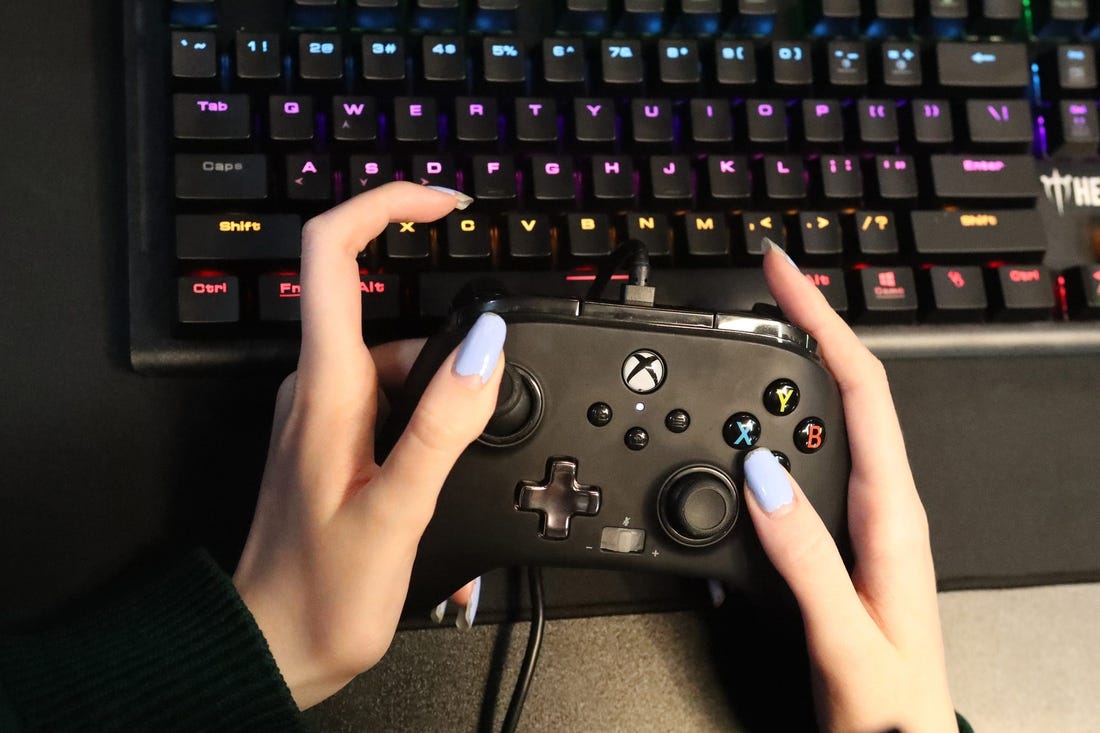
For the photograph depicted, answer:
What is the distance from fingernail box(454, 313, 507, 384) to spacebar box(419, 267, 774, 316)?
4.2 inches

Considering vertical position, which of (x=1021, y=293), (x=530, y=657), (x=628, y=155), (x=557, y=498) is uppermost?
(x=628, y=155)

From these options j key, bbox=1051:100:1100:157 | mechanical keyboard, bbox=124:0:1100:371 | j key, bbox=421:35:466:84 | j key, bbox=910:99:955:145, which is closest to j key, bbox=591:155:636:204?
mechanical keyboard, bbox=124:0:1100:371

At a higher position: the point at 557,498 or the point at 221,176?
the point at 221,176

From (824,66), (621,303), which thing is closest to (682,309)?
(621,303)

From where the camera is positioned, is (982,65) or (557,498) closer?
(557,498)

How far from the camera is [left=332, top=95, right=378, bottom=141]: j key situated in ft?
1.81

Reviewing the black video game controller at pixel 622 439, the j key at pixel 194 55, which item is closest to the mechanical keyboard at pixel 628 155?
the j key at pixel 194 55

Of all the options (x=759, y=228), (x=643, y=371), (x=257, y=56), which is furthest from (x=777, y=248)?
(x=257, y=56)

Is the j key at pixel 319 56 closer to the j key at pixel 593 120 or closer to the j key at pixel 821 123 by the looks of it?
the j key at pixel 593 120

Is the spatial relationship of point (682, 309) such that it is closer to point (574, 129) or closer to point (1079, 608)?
point (574, 129)

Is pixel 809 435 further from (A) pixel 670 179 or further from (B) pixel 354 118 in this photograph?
(B) pixel 354 118

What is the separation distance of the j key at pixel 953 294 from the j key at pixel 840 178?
0.25 ft

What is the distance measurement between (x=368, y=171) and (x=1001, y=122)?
44 centimetres

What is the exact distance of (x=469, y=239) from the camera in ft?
1.81
